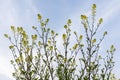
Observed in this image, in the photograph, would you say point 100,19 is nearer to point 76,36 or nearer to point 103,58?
point 76,36

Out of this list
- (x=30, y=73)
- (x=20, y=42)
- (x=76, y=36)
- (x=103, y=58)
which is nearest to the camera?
(x=30, y=73)

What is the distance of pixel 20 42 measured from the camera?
27.3ft

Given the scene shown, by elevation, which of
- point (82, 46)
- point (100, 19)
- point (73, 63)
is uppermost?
point (100, 19)

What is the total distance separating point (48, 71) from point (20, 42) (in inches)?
48.8

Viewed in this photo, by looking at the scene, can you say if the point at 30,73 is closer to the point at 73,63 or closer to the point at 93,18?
the point at 73,63

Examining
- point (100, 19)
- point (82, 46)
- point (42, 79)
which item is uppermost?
point (100, 19)

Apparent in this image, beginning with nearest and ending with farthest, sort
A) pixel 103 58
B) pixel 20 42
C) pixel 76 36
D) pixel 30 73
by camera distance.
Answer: pixel 30 73
pixel 20 42
pixel 76 36
pixel 103 58

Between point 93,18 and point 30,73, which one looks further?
point 93,18

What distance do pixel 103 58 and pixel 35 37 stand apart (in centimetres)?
252

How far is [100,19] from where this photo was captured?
8.59 metres

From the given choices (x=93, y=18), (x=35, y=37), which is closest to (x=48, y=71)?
(x=35, y=37)

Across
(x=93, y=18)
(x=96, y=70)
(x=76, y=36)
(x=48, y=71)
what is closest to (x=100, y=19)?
(x=93, y=18)

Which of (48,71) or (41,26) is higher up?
(41,26)

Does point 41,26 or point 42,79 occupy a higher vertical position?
point 41,26
